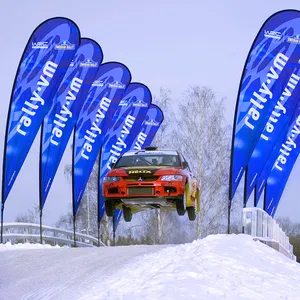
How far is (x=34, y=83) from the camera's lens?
2195 cm

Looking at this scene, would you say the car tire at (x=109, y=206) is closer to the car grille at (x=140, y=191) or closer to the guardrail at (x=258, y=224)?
the car grille at (x=140, y=191)

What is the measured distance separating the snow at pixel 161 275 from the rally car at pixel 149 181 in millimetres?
5260

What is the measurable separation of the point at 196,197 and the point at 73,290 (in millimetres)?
12965

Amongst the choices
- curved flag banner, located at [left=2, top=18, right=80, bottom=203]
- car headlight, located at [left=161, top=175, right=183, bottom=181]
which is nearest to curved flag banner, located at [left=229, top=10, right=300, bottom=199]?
car headlight, located at [left=161, top=175, right=183, bottom=181]

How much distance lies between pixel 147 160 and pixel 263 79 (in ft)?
20.2

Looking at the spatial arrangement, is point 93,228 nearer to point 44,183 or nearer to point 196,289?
point 44,183

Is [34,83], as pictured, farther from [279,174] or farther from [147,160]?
[279,174]

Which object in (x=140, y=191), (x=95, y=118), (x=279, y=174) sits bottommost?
(x=279, y=174)

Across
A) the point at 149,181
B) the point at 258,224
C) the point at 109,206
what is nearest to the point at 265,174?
the point at 109,206

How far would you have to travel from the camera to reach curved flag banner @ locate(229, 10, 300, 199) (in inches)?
886

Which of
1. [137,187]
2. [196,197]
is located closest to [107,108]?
[196,197]

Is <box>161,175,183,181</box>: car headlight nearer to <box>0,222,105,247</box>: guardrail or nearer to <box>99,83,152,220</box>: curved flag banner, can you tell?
<box>0,222,105,247</box>: guardrail

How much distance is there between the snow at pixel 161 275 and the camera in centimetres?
745

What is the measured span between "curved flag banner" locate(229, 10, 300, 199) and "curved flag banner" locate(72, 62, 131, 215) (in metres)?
5.95
